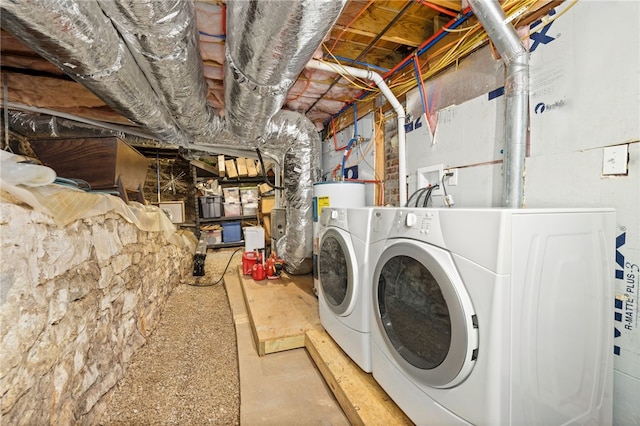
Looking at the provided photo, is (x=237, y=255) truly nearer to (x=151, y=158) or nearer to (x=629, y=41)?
(x=151, y=158)

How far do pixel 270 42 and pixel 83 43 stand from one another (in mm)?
735

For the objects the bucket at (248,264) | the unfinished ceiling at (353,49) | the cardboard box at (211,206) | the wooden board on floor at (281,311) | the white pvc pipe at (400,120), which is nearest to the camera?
the unfinished ceiling at (353,49)

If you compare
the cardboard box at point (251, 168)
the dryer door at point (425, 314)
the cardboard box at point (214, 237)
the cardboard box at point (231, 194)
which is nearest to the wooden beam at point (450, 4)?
the dryer door at point (425, 314)

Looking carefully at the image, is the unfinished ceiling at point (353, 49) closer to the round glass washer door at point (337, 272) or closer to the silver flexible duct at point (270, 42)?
the silver flexible duct at point (270, 42)

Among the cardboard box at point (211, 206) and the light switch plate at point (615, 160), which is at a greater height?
the light switch plate at point (615, 160)

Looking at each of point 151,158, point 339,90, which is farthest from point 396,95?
point 151,158

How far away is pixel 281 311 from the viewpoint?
2299 millimetres

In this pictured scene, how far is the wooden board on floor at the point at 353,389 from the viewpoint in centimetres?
118

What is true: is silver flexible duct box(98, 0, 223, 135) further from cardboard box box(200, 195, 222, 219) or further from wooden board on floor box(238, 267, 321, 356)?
cardboard box box(200, 195, 222, 219)

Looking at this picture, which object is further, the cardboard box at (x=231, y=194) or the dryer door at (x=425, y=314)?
the cardboard box at (x=231, y=194)

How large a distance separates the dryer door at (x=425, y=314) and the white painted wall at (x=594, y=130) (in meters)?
0.70

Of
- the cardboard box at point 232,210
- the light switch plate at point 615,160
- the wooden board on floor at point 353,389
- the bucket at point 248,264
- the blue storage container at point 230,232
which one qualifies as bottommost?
the wooden board on floor at point 353,389

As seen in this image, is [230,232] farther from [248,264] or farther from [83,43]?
[83,43]

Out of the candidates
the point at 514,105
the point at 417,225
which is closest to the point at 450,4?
the point at 514,105
